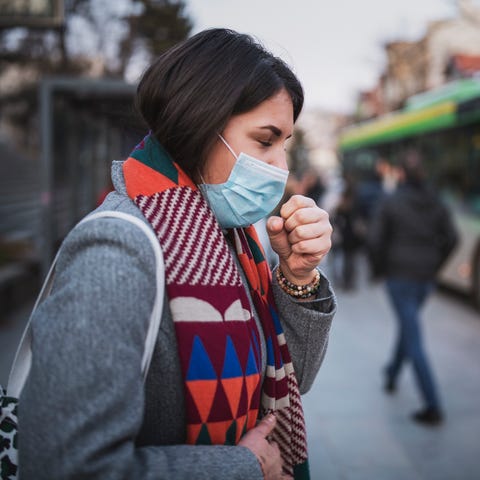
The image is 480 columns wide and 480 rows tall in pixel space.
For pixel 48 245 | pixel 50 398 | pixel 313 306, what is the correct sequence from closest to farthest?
1. pixel 50 398
2. pixel 313 306
3. pixel 48 245

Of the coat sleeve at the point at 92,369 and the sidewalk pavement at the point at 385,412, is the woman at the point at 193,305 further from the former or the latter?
the sidewalk pavement at the point at 385,412

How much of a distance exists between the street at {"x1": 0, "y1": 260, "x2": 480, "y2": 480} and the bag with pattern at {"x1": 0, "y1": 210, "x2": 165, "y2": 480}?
9.11ft

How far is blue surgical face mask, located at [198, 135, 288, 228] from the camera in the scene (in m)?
1.57

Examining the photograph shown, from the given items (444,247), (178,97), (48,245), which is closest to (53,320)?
(178,97)

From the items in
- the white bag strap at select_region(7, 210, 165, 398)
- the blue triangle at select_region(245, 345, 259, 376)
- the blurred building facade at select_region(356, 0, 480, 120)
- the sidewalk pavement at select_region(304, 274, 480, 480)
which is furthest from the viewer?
the blurred building facade at select_region(356, 0, 480, 120)

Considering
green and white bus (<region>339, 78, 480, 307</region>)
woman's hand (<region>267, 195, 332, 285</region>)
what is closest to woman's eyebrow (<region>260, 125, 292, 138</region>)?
woman's hand (<region>267, 195, 332, 285</region>)

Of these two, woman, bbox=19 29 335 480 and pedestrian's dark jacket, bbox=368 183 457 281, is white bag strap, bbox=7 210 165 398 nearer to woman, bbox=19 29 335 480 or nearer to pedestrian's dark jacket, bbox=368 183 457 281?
woman, bbox=19 29 335 480

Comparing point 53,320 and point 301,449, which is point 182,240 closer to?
point 53,320

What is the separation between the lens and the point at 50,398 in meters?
1.13

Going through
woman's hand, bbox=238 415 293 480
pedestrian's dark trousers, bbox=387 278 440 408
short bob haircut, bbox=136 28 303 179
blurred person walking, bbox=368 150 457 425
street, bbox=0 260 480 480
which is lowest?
street, bbox=0 260 480 480

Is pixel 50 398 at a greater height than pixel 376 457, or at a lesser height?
greater

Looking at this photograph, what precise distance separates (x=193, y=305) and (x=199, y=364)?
0.12 metres

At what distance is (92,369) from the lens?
1.13 metres

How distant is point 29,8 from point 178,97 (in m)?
5.24
